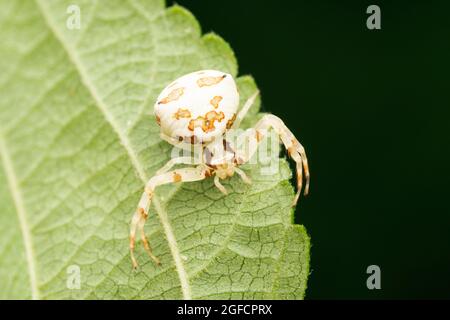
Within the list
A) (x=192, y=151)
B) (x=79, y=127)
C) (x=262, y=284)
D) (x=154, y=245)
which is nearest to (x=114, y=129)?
(x=79, y=127)

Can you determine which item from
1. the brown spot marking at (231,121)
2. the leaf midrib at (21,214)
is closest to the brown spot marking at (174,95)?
the brown spot marking at (231,121)

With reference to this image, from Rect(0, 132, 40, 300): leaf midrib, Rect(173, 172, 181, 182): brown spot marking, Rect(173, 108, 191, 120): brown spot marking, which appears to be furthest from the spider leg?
Rect(0, 132, 40, 300): leaf midrib

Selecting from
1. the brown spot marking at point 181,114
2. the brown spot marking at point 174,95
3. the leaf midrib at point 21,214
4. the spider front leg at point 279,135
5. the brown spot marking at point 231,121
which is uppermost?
the brown spot marking at point 174,95

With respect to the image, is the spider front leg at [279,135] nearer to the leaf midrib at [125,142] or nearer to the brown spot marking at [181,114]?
the brown spot marking at [181,114]

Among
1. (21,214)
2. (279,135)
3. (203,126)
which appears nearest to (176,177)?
(203,126)

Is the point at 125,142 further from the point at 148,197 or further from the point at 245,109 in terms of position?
the point at 245,109
